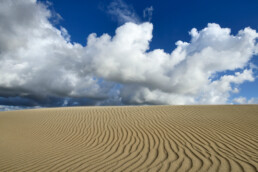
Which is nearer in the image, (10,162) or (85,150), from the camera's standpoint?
(10,162)

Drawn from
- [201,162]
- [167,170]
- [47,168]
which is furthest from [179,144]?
[47,168]

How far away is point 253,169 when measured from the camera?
3629 mm

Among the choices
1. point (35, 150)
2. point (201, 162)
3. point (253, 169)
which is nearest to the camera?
point (253, 169)

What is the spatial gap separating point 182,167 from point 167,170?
40cm

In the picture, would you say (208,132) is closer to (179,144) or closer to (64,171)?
(179,144)

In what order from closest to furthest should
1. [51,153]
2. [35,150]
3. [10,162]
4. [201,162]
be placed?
[201,162]
[10,162]
[51,153]
[35,150]

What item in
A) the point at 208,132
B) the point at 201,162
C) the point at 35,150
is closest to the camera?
the point at 201,162

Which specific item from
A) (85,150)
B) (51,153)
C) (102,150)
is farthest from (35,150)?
(102,150)

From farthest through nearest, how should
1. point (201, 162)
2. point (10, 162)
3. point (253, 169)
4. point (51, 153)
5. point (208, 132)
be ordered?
point (208, 132), point (51, 153), point (10, 162), point (201, 162), point (253, 169)

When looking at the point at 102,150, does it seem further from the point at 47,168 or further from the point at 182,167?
the point at 182,167

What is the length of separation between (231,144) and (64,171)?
205 inches

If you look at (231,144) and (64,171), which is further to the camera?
(231,144)

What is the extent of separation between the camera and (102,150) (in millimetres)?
5512

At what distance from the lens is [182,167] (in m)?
3.84
